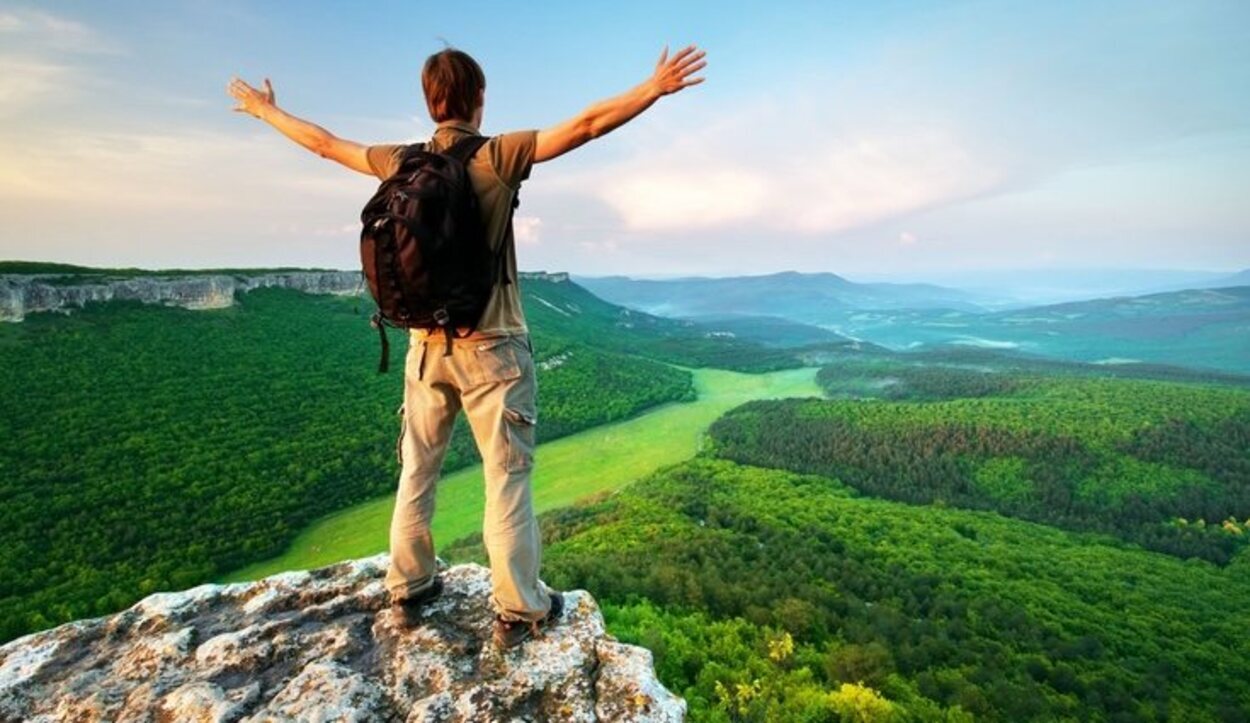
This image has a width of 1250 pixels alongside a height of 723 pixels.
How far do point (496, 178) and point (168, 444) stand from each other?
151ft

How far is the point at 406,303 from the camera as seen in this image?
3967 mm

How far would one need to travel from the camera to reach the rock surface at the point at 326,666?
13.8ft

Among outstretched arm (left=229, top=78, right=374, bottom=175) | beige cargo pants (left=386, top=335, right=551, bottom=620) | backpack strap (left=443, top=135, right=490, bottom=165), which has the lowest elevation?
beige cargo pants (left=386, top=335, right=551, bottom=620)

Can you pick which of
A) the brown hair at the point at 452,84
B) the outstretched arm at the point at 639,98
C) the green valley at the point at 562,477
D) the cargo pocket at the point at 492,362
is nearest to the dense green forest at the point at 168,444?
the green valley at the point at 562,477

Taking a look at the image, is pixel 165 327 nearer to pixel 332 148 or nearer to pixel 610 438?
pixel 610 438

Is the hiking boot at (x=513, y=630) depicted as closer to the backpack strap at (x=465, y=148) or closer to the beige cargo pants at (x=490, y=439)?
the beige cargo pants at (x=490, y=439)

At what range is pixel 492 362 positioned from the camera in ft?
14.0

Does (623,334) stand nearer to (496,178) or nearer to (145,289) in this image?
(145,289)

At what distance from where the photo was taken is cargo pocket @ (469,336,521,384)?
425cm

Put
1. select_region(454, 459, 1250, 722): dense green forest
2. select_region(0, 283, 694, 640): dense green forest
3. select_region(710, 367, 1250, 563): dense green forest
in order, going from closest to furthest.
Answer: select_region(454, 459, 1250, 722): dense green forest → select_region(0, 283, 694, 640): dense green forest → select_region(710, 367, 1250, 563): dense green forest

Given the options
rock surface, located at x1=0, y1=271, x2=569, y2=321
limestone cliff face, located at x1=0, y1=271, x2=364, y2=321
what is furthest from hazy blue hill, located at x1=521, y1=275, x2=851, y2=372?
rock surface, located at x1=0, y1=271, x2=569, y2=321

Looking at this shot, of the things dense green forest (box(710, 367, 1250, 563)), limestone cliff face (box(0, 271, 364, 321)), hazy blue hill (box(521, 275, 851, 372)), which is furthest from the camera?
hazy blue hill (box(521, 275, 851, 372))

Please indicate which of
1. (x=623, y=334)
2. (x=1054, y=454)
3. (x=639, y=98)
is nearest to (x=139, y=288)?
(x=639, y=98)

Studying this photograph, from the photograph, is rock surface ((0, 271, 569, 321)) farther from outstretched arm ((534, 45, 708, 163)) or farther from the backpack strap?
outstretched arm ((534, 45, 708, 163))
